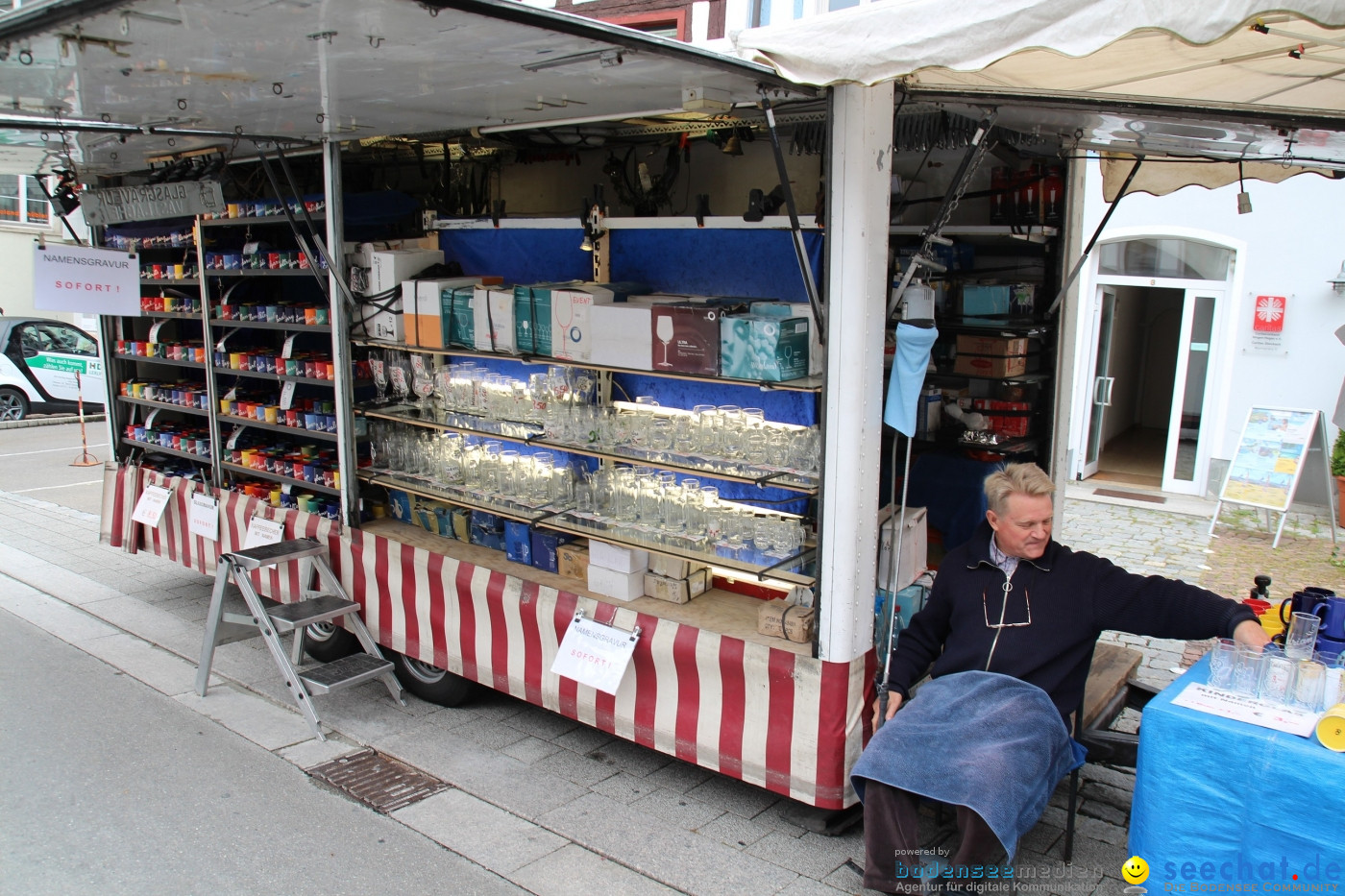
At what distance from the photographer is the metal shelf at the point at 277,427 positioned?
5.68m

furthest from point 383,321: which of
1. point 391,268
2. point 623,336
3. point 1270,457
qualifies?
point 1270,457

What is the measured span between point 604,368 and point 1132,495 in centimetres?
750

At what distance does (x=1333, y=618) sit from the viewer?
3.13 metres

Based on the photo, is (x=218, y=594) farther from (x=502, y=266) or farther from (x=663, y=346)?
(x=663, y=346)

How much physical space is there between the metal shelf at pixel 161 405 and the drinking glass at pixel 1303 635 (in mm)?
6163

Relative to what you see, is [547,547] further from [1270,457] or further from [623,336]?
[1270,457]

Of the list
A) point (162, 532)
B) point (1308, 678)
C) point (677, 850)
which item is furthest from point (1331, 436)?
point (162, 532)

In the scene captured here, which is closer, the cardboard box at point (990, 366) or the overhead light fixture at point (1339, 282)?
the cardboard box at point (990, 366)

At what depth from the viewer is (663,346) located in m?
4.19

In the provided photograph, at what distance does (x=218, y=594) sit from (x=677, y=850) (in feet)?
9.55

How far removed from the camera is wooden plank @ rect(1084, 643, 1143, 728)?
395 cm

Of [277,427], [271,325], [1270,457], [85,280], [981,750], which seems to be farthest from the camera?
[1270,457]

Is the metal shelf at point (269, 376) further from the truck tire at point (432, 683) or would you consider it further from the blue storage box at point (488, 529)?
the truck tire at point (432, 683)

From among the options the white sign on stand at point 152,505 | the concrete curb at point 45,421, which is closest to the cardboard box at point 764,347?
the white sign on stand at point 152,505
